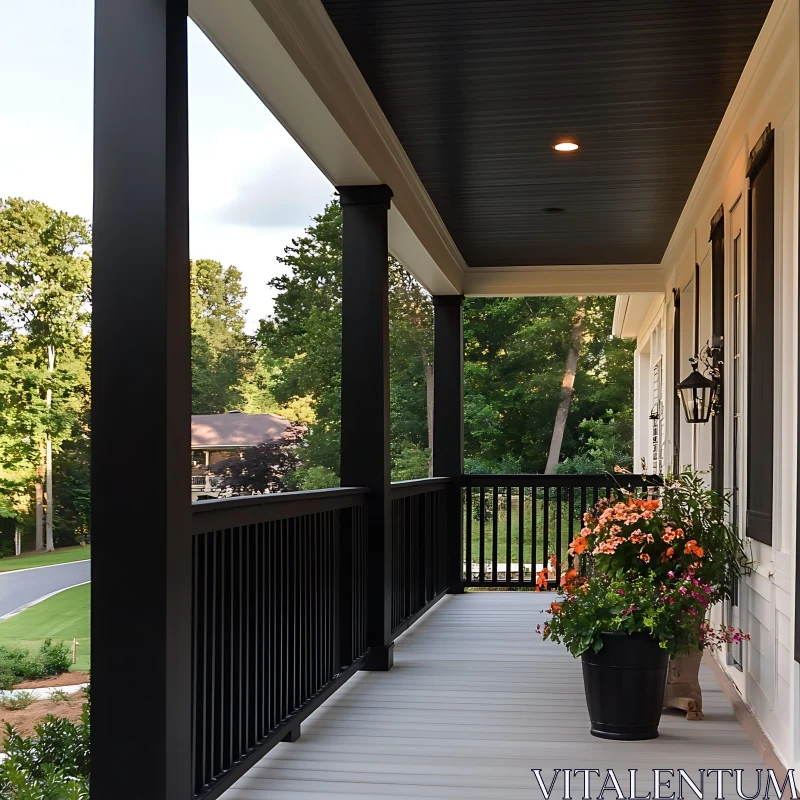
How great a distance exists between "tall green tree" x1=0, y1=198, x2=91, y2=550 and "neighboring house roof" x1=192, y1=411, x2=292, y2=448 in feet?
22.2

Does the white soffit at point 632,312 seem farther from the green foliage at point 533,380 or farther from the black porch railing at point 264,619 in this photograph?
the green foliage at point 533,380

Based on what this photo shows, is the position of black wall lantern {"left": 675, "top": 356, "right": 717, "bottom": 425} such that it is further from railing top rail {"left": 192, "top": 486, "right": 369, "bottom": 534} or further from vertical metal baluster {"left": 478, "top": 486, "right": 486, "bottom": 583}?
vertical metal baluster {"left": 478, "top": 486, "right": 486, "bottom": 583}

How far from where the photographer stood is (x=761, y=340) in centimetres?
401

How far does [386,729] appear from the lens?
13.7ft

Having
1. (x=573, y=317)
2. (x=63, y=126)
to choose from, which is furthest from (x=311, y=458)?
(x=63, y=126)

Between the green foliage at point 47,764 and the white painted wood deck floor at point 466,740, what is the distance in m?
0.77

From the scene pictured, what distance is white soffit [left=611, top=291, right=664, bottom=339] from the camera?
1143 centimetres

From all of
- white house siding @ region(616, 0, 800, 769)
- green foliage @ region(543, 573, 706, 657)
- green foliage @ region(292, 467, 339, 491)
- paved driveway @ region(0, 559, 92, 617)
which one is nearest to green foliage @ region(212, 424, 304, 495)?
green foliage @ region(292, 467, 339, 491)

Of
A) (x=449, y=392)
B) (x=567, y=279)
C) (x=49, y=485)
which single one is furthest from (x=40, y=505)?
(x=567, y=279)

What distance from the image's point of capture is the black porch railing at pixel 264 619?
3.03 meters

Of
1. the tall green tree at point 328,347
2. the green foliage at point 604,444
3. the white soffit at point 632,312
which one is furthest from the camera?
the tall green tree at point 328,347

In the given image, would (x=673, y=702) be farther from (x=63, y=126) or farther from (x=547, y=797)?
(x=63, y=126)

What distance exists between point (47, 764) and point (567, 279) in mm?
6216

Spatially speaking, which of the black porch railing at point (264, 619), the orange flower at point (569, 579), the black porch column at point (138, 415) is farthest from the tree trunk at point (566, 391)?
the black porch column at point (138, 415)
